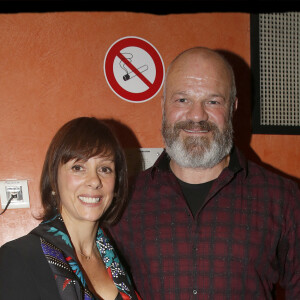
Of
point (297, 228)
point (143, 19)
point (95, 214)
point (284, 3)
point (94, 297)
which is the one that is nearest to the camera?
point (94, 297)

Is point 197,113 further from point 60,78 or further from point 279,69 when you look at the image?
point 279,69

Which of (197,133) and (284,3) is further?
(284,3)

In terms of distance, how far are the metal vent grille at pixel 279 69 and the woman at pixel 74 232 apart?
1.01m

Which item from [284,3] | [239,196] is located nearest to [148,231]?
[239,196]

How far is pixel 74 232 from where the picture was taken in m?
1.31

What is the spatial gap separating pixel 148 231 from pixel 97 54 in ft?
3.03

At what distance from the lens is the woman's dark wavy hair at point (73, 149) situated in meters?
1.21

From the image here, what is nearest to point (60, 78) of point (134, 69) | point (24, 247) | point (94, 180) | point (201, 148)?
point (134, 69)

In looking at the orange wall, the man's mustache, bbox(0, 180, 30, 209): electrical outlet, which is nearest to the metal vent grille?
the orange wall

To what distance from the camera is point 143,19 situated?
1.76 meters

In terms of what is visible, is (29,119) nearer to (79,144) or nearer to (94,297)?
(79,144)

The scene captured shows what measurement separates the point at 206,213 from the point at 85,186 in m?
0.49

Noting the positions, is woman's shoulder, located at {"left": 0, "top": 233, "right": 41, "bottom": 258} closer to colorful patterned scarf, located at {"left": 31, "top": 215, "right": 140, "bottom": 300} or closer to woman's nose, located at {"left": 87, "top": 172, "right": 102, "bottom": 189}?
colorful patterned scarf, located at {"left": 31, "top": 215, "right": 140, "bottom": 300}

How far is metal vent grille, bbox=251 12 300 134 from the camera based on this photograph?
6.29ft
